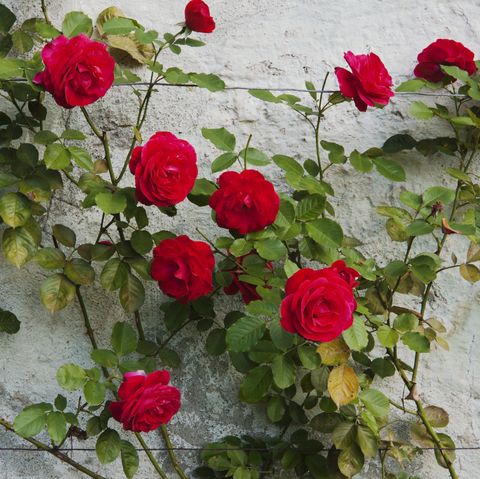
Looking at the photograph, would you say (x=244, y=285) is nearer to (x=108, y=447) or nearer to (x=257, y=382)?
(x=257, y=382)

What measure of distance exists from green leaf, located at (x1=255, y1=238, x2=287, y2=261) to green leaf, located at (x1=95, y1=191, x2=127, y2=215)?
29cm

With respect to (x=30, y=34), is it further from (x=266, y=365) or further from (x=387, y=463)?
(x=387, y=463)

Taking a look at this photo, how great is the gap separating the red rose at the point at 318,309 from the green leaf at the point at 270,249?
0.69ft

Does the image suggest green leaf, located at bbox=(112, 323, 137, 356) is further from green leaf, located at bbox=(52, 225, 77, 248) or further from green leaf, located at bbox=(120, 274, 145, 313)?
green leaf, located at bbox=(52, 225, 77, 248)

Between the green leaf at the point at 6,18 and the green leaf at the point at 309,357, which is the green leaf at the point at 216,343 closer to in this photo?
the green leaf at the point at 309,357

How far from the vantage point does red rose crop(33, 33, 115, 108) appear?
4.35 ft

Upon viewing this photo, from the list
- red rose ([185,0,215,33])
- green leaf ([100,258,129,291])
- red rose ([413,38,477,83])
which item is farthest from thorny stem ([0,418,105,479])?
red rose ([413,38,477,83])

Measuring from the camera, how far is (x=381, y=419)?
1579 mm

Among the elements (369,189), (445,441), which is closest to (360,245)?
(369,189)

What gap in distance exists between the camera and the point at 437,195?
157cm

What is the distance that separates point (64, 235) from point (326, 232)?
591 millimetres

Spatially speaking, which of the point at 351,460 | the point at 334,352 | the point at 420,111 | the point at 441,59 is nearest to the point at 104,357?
the point at 334,352

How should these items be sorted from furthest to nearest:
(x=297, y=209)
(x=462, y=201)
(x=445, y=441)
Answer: (x=462, y=201)
(x=445, y=441)
(x=297, y=209)

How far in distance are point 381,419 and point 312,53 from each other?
3.05ft
